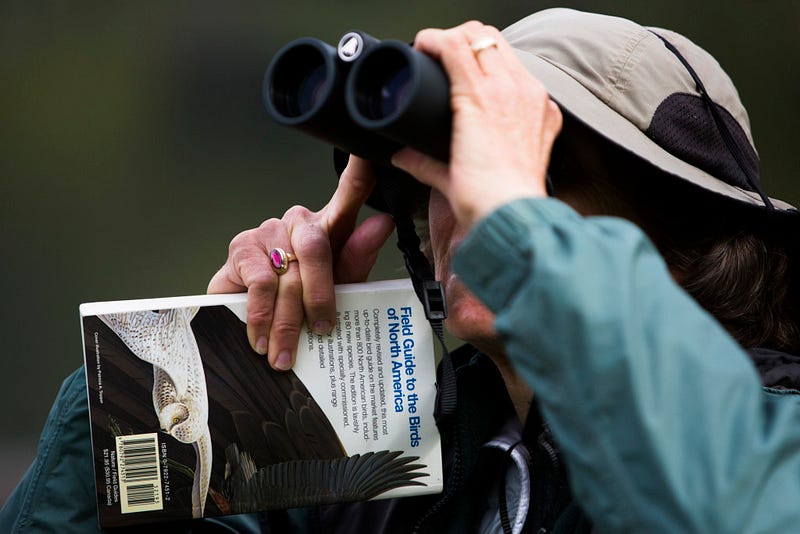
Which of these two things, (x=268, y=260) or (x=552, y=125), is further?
(x=268, y=260)

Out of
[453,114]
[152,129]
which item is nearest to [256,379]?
[453,114]

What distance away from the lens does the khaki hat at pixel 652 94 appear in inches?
50.8

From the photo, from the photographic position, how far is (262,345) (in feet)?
4.47

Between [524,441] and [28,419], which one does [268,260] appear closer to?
[524,441]

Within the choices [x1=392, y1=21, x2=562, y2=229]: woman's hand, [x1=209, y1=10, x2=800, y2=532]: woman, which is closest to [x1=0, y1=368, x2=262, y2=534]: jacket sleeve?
[x1=209, y1=10, x2=800, y2=532]: woman

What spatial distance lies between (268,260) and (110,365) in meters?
0.26

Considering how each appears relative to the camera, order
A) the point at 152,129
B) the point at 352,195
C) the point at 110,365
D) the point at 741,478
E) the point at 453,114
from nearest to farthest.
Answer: the point at 741,478 → the point at 453,114 → the point at 110,365 → the point at 352,195 → the point at 152,129

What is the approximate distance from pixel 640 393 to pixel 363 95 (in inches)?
18.7

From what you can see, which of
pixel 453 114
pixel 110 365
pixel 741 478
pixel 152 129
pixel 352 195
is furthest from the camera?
pixel 152 129

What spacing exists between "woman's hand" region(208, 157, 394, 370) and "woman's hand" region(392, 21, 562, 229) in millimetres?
324

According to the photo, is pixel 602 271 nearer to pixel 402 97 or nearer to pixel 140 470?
pixel 402 97

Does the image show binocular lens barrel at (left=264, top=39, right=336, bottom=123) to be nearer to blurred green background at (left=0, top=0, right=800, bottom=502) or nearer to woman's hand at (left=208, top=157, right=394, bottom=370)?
woman's hand at (left=208, top=157, right=394, bottom=370)

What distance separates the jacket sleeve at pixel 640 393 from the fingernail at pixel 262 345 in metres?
0.55

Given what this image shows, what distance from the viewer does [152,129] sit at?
113 inches
